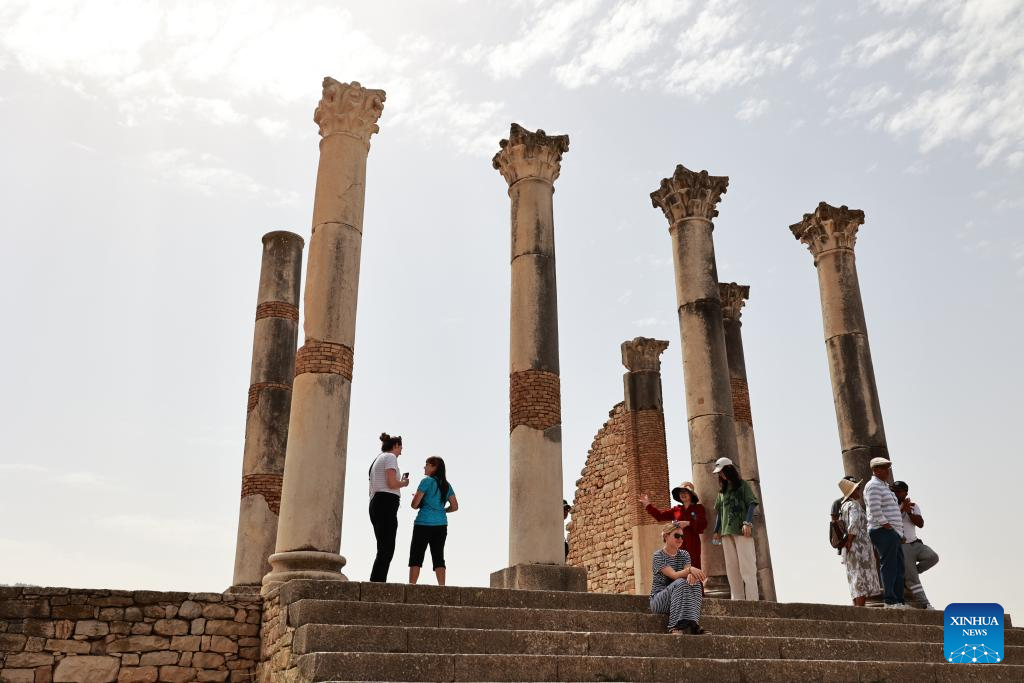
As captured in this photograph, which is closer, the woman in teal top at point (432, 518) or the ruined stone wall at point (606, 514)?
the woman in teal top at point (432, 518)

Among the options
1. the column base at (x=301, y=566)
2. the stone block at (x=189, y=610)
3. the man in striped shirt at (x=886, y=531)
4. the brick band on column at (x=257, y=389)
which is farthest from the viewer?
the brick band on column at (x=257, y=389)

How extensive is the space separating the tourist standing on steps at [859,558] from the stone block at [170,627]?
896cm

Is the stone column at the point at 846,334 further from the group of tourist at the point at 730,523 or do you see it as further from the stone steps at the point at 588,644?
the stone steps at the point at 588,644

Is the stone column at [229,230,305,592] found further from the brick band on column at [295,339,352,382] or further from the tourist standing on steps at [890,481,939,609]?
the tourist standing on steps at [890,481,939,609]

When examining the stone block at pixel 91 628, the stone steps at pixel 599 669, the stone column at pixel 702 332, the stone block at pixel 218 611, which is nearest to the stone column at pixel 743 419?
the stone column at pixel 702 332

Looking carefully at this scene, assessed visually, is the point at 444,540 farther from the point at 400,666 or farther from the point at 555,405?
the point at 400,666

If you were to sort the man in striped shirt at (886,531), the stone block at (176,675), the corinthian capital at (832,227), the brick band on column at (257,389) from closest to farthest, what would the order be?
the stone block at (176,675) → the man in striped shirt at (886,531) → the brick band on column at (257,389) → the corinthian capital at (832,227)

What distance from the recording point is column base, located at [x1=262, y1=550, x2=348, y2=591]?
1095 cm

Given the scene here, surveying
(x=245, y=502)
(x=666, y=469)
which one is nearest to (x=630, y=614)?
(x=245, y=502)

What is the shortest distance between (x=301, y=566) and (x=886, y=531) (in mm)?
7588

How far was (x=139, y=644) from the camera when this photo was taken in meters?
9.66

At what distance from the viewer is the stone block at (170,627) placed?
980cm

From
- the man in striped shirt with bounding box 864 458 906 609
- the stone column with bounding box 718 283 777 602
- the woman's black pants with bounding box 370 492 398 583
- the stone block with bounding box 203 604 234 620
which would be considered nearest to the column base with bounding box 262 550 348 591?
the woman's black pants with bounding box 370 492 398 583

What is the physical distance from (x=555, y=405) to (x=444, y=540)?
2.98 meters
